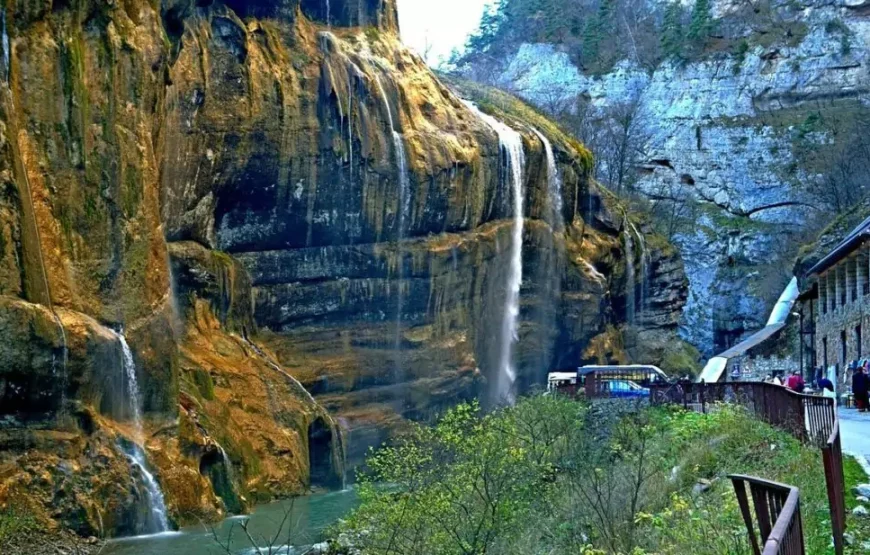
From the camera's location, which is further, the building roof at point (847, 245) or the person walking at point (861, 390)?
the building roof at point (847, 245)

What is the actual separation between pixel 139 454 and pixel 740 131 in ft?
239

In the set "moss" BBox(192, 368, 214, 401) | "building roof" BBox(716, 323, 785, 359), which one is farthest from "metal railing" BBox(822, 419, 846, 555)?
"building roof" BBox(716, 323, 785, 359)

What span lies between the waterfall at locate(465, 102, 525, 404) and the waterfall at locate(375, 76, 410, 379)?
6475mm

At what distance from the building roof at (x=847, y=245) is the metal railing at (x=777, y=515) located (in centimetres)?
2929

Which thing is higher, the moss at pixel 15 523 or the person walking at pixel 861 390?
the person walking at pixel 861 390

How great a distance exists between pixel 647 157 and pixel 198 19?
58.6m

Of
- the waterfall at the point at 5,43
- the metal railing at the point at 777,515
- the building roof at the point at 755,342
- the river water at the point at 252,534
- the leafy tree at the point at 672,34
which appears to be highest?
the leafy tree at the point at 672,34

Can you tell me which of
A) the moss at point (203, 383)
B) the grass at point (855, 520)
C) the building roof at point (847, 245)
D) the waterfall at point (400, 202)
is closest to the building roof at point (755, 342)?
the building roof at point (847, 245)

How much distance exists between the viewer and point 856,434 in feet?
70.6

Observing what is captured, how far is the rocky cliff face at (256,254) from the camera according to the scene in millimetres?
23781

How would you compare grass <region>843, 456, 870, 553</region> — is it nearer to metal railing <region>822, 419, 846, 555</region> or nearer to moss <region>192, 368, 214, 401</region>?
metal railing <region>822, 419, 846, 555</region>

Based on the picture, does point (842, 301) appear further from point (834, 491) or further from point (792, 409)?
point (834, 491)

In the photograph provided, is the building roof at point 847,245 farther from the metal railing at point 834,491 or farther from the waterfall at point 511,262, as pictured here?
the metal railing at point 834,491

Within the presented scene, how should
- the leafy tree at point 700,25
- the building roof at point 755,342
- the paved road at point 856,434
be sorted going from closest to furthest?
the paved road at point 856,434, the building roof at point 755,342, the leafy tree at point 700,25
